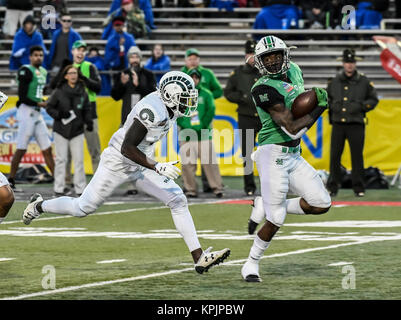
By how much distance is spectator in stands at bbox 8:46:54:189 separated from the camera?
51.9ft

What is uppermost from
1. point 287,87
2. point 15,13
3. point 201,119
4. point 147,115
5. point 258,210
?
point 287,87

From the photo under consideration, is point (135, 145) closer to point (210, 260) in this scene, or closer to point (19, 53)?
point (210, 260)

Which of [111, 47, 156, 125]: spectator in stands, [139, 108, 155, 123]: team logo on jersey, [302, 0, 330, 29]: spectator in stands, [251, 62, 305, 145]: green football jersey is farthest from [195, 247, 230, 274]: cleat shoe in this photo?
[302, 0, 330, 29]: spectator in stands

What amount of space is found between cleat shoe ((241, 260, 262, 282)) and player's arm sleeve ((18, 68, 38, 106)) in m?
8.00

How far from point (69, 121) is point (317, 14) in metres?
8.08

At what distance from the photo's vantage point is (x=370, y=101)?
15.6m

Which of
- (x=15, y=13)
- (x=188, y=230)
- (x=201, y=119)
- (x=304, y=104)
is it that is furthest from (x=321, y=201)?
(x=15, y=13)

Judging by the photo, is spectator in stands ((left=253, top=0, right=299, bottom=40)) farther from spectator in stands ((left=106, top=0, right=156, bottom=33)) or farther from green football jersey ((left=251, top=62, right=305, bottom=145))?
green football jersey ((left=251, top=62, right=305, bottom=145))

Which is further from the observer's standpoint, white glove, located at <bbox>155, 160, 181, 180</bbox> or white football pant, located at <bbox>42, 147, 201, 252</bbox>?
white football pant, located at <bbox>42, 147, 201, 252</bbox>

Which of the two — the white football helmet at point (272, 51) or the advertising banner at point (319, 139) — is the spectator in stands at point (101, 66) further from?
the white football helmet at point (272, 51)

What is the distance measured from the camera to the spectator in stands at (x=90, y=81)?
15898 millimetres
